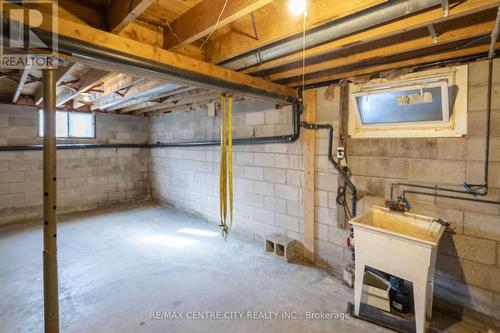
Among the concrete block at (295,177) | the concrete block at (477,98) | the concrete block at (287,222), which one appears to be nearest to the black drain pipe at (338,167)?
the concrete block at (295,177)

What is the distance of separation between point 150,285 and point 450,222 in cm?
274

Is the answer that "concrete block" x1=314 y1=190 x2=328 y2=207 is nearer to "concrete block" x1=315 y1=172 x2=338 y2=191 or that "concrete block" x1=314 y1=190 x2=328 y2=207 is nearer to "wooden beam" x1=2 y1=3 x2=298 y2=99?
"concrete block" x1=315 y1=172 x2=338 y2=191

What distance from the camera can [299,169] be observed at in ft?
10.0

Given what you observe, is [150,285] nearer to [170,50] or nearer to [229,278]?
[229,278]

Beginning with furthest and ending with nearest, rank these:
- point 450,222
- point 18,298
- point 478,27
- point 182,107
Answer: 1. point 182,107
2. point 18,298
3. point 450,222
4. point 478,27

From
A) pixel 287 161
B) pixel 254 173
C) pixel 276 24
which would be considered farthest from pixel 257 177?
pixel 276 24

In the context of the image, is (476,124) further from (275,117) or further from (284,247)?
(284,247)

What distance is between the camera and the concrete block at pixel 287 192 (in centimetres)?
311

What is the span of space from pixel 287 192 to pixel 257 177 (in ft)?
1.79

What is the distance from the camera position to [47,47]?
4.48 feet

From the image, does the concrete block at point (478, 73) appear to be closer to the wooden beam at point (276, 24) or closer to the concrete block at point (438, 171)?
the concrete block at point (438, 171)

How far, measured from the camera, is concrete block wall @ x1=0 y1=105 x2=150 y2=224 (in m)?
4.33

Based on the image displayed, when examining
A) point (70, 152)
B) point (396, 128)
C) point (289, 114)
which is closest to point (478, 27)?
point (396, 128)
